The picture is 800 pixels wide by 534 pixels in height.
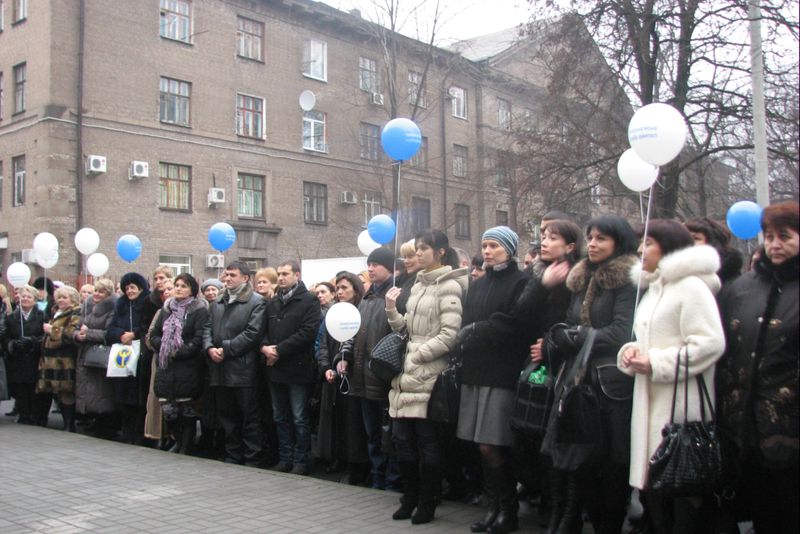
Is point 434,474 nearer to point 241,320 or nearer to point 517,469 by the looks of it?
point 517,469

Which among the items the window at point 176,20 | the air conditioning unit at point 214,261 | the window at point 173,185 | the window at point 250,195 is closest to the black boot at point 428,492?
the window at point 173,185

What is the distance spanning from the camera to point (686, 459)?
3.93 m

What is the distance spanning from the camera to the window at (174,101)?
25453 mm

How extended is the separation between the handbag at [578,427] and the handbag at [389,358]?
62.8 inches

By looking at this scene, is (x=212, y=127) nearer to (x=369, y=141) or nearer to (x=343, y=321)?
(x=369, y=141)

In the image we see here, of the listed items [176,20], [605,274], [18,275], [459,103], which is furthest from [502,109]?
[605,274]

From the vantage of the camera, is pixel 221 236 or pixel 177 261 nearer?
pixel 221 236

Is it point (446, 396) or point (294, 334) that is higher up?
point (294, 334)

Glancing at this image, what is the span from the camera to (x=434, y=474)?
18.9 feet

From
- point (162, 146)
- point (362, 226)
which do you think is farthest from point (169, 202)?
point (362, 226)

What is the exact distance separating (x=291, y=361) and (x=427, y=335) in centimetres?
232

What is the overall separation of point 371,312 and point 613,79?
11.1m

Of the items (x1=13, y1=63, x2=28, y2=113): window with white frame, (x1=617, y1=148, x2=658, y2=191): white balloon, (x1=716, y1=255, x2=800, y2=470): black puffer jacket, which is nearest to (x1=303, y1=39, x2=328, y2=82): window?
(x1=13, y1=63, x2=28, y2=113): window with white frame

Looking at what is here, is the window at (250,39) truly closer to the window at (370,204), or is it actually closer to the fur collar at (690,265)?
the window at (370,204)
